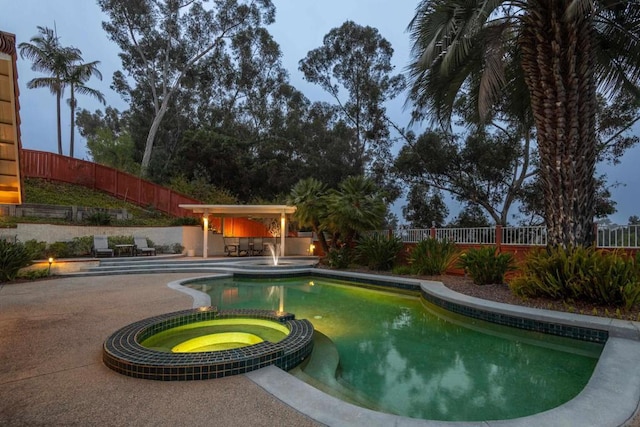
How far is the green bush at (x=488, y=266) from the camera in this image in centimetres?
765

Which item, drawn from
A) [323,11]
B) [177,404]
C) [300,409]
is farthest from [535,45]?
[323,11]

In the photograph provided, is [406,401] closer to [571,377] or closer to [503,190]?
[571,377]

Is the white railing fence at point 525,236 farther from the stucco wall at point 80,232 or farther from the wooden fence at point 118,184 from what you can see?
the wooden fence at point 118,184

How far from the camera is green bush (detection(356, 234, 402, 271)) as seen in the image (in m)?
10.8

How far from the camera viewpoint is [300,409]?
2.46 meters

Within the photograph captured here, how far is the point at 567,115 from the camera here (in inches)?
239

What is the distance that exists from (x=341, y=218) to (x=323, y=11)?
111727 millimetres

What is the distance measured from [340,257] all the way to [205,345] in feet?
23.9

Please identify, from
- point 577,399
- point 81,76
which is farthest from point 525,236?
point 81,76

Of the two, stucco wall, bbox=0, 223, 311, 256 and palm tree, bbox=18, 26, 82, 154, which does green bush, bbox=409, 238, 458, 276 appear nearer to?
stucco wall, bbox=0, 223, 311, 256

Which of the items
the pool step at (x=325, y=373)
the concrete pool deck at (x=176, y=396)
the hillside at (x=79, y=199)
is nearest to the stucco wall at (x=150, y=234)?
the hillside at (x=79, y=199)

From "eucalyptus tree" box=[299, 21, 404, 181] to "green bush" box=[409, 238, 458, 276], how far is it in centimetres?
1264

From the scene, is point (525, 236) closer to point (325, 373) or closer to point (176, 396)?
point (325, 373)

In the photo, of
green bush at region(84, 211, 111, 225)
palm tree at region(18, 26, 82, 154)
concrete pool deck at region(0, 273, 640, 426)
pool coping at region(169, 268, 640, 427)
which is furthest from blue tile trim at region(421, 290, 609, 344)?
palm tree at region(18, 26, 82, 154)
